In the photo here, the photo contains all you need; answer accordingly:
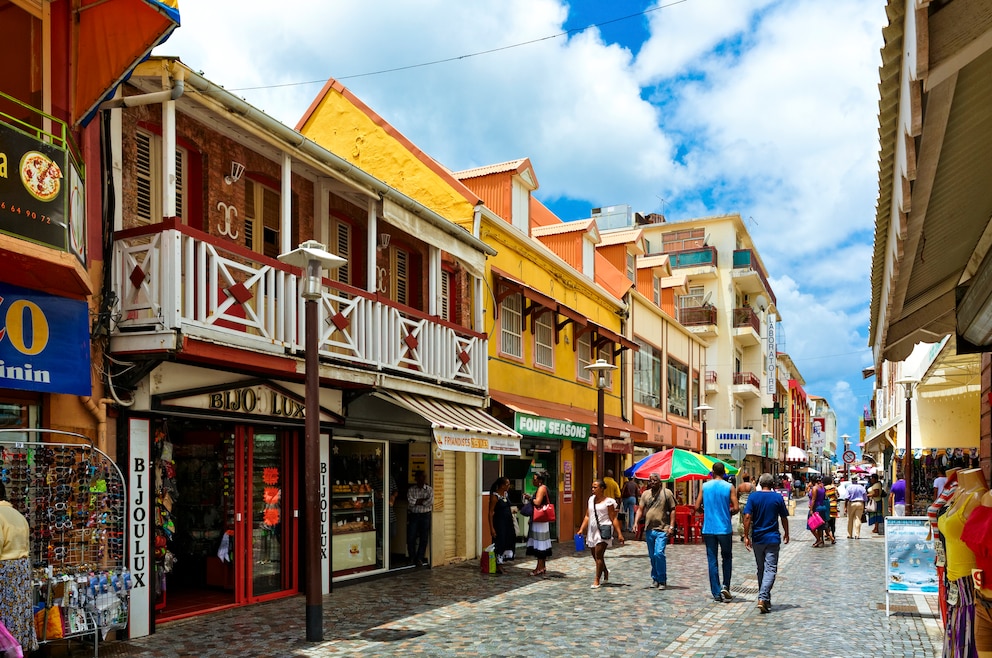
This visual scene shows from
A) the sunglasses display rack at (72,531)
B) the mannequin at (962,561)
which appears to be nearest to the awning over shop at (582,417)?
the sunglasses display rack at (72,531)

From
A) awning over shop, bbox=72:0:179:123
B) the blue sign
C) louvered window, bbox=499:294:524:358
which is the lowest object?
the blue sign

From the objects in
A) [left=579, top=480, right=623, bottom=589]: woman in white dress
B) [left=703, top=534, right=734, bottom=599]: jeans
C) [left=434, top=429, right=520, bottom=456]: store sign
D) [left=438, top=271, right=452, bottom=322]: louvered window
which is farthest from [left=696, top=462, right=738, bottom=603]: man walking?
[left=438, top=271, right=452, bottom=322]: louvered window

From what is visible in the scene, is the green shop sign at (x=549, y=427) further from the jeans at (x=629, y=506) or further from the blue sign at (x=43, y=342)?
the blue sign at (x=43, y=342)

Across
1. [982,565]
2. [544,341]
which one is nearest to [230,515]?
[982,565]

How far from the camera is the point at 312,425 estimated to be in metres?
9.40

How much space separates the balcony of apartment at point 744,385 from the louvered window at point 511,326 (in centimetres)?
2925

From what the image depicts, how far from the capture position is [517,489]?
2020 centimetres

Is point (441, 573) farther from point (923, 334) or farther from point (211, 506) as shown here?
point (923, 334)

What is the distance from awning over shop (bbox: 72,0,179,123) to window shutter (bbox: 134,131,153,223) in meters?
1.54

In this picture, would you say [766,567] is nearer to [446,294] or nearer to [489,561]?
[489,561]

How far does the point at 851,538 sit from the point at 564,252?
1104cm

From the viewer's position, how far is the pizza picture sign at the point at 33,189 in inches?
280

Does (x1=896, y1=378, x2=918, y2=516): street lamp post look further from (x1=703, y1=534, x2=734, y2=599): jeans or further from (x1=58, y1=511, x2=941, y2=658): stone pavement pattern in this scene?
(x1=703, y1=534, x2=734, y2=599): jeans

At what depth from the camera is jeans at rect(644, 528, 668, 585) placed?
521 inches
